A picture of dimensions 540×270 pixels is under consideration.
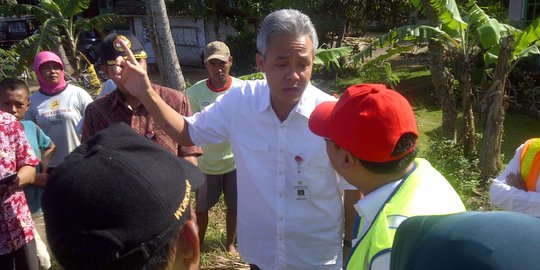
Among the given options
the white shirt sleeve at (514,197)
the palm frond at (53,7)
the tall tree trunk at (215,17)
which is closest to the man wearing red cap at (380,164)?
the white shirt sleeve at (514,197)

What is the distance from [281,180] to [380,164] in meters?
0.66

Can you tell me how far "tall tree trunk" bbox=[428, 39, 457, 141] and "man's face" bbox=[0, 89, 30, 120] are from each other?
15.6 feet

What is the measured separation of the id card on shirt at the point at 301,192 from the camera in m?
2.15

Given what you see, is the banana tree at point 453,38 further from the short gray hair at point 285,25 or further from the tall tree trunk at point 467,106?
the short gray hair at point 285,25

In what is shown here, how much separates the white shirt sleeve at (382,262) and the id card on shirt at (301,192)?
847mm

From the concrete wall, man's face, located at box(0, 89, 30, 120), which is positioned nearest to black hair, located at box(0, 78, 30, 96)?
man's face, located at box(0, 89, 30, 120)

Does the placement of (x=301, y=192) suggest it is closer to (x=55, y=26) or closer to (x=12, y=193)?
(x=12, y=193)

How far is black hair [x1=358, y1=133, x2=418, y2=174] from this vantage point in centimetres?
157

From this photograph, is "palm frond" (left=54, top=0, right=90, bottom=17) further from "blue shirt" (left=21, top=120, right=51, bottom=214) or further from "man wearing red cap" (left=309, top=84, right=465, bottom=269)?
"man wearing red cap" (left=309, top=84, right=465, bottom=269)

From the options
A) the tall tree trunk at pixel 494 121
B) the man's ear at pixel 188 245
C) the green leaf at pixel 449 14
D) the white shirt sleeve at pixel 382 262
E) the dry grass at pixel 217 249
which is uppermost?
the green leaf at pixel 449 14

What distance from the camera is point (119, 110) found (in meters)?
2.45

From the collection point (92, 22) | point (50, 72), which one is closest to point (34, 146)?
point (50, 72)

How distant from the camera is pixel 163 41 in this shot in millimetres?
6160

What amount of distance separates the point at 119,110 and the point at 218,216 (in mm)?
2669
